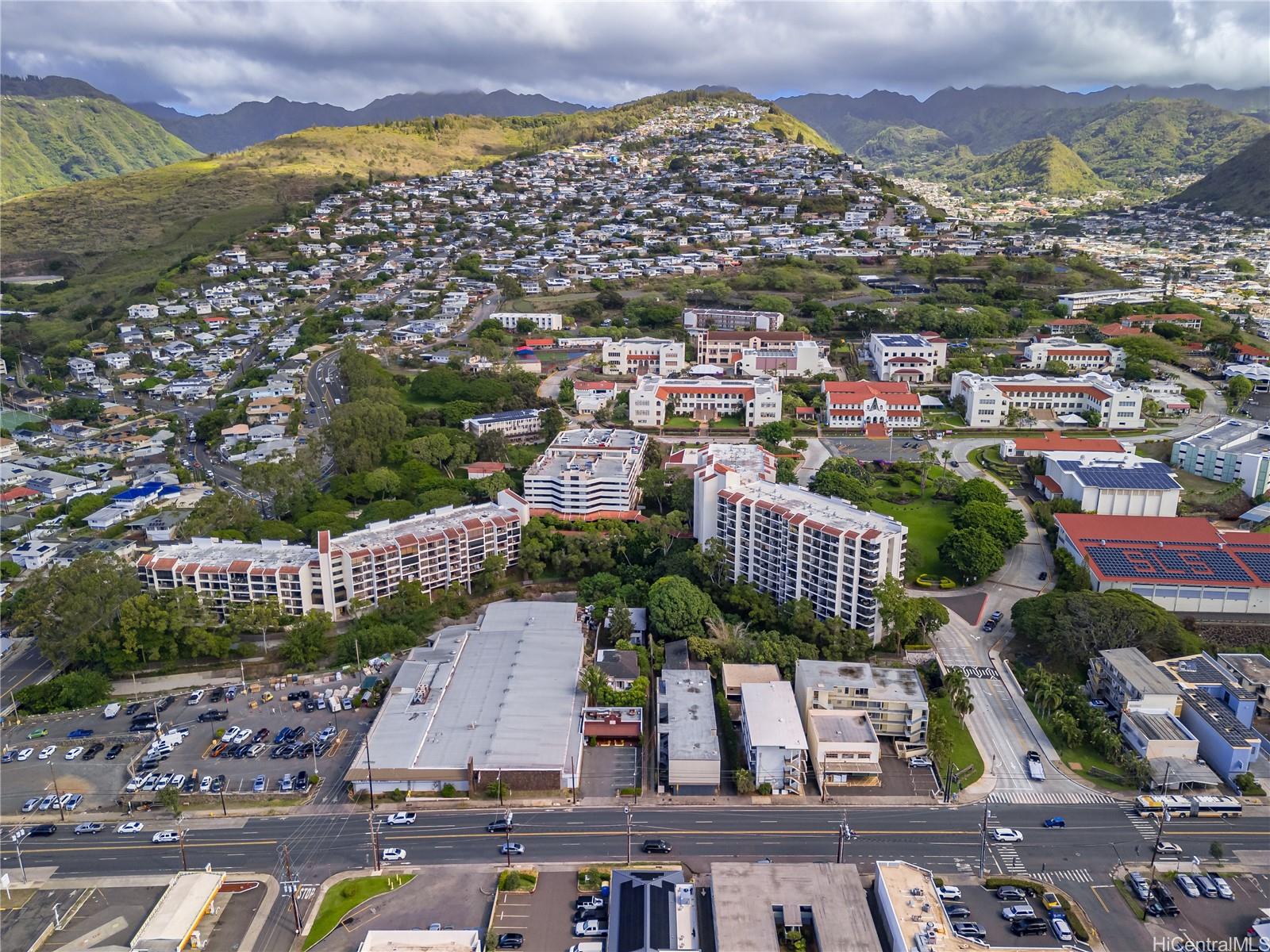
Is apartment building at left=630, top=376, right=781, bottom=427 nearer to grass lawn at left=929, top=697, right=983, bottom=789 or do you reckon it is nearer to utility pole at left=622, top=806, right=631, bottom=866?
grass lawn at left=929, top=697, right=983, bottom=789

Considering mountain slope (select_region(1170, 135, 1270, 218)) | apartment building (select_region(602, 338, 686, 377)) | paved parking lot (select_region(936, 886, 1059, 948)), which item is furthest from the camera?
mountain slope (select_region(1170, 135, 1270, 218))

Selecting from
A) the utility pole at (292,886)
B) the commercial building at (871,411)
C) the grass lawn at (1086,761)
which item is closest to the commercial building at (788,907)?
the grass lawn at (1086,761)

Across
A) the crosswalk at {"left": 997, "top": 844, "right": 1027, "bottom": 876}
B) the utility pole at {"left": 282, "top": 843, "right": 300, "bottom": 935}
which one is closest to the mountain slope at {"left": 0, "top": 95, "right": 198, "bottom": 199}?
the utility pole at {"left": 282, "top": 843, "right": 300, "bottom": 935}

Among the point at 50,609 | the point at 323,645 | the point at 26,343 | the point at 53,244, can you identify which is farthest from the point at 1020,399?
the point at 53,244

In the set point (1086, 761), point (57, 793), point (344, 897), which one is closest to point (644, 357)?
point (1086, 761)

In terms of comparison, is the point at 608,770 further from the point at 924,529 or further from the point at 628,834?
the point at 924,529

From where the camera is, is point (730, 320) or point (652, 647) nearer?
point (652, 647)

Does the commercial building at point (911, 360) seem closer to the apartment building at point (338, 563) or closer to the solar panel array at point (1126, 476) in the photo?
the solar panel array at point (1126, 476)
